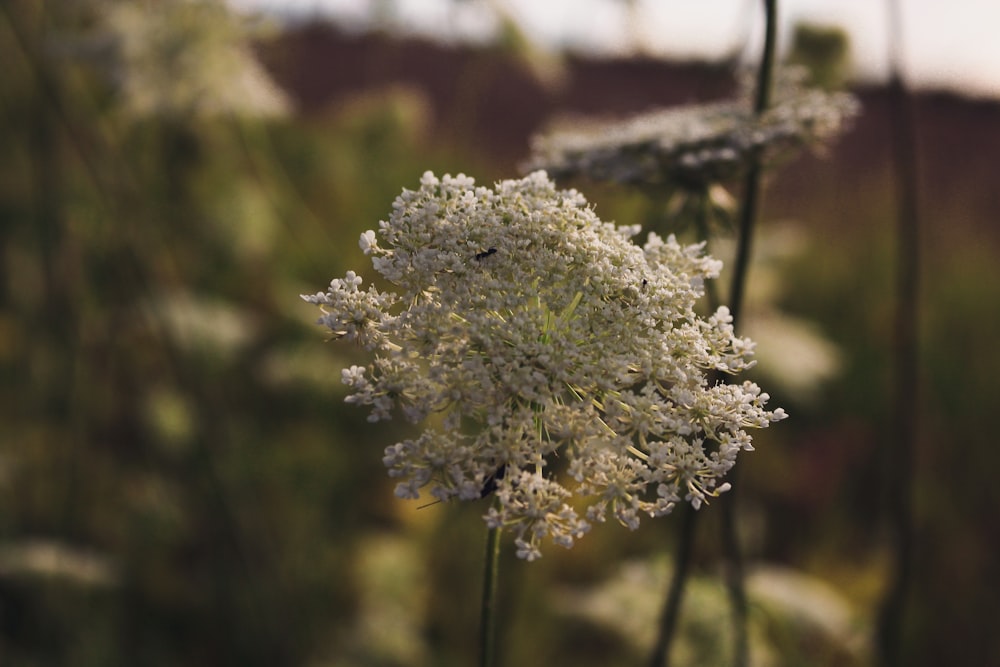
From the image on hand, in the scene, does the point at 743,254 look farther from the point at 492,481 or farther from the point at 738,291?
the point at 492,481

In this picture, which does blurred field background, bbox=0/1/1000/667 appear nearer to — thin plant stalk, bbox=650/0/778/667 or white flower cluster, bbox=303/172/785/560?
thin plant stalk, bbox=650/0/778/667

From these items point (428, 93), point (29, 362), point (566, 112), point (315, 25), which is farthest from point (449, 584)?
point (315, 25)

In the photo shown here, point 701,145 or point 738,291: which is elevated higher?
point 701,145

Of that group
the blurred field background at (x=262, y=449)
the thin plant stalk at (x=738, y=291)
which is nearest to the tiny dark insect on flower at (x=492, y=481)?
the thin plant stalk at (x=738, y=291)

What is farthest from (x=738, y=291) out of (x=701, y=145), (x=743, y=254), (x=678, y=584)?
(x=678, y=584)

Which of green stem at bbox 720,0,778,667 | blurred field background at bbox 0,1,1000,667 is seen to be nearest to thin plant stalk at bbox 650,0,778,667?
green stem at bbox 720,0,778,667
